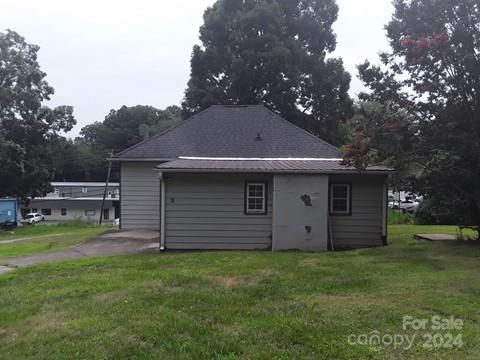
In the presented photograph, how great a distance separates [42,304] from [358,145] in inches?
319

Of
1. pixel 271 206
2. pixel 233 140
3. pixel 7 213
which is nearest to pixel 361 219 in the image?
pixel 271 206

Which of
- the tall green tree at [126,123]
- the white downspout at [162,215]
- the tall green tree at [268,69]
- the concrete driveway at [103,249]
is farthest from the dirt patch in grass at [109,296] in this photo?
the tall green tree at [126,123]

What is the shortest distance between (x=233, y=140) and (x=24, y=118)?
2035 centimetres

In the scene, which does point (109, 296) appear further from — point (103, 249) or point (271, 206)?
point (271, 206)

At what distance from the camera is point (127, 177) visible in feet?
62.3

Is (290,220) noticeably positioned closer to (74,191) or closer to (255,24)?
(255,24)

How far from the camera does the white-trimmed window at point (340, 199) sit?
14.2m

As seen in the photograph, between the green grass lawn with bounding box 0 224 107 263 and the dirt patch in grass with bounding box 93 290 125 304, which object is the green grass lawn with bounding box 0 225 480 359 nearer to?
the dirt patch in grass with bounding box 93 290 125 304

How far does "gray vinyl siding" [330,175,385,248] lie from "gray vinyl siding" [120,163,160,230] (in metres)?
7.48

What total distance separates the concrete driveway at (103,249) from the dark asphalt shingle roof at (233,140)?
361cm

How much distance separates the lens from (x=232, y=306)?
6359 millimetres

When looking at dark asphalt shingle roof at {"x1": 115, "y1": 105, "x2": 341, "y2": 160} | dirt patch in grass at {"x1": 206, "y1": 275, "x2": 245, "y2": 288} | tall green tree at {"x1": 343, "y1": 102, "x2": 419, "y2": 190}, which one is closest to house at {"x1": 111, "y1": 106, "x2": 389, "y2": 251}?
tall green tree at {"x1": 343, "y1": 102, "x2": 419, "y2": 190}

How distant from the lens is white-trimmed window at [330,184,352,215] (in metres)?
14.2

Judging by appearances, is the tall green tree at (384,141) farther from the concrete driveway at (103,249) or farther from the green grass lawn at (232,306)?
the concrete driveway at (103,249)
